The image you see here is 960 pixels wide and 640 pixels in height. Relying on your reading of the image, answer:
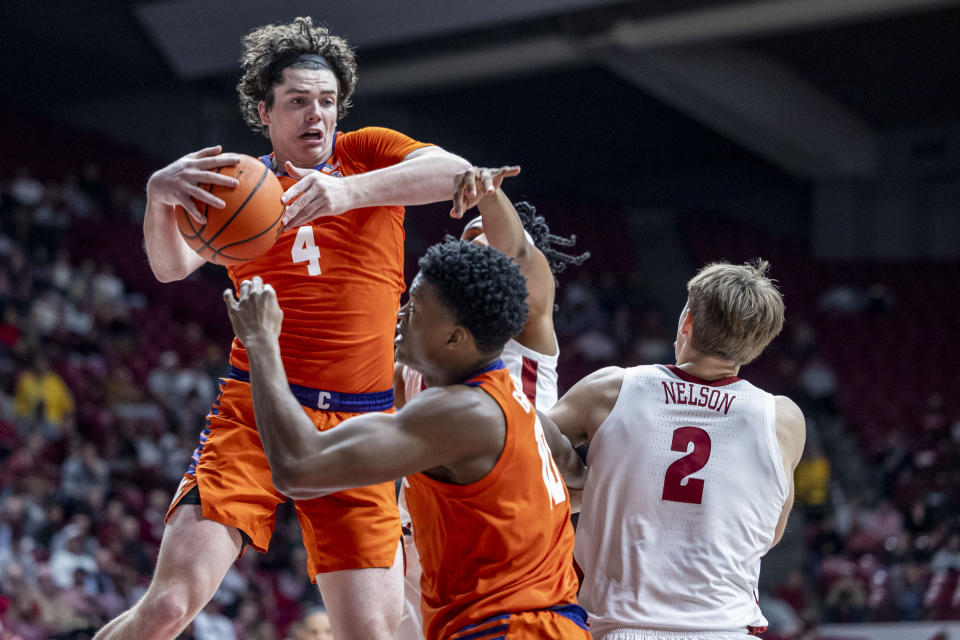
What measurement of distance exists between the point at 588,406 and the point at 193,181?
1228mm

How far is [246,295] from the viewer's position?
2.42 m

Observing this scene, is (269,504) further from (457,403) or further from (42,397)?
(42,397)

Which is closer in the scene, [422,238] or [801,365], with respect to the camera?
[801,365]

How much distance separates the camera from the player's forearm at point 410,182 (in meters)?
2.85

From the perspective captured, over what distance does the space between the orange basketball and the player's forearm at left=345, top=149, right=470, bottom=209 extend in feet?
0.75

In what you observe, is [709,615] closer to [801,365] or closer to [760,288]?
[760,288]

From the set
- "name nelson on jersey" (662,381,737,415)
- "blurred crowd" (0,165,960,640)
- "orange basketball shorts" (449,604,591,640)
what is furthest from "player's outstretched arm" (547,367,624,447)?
"blurred crowd" (0,165,960,640)

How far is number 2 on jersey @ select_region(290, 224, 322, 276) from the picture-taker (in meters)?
3.04

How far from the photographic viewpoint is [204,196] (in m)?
2.77

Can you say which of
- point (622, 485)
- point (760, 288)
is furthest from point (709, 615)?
point (760, 288)

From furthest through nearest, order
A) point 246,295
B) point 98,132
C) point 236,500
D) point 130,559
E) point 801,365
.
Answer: point 98,132 → point 801,365 → point 130,559 → point 236,500 → point 246,295

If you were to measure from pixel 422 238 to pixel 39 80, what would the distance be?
625cm

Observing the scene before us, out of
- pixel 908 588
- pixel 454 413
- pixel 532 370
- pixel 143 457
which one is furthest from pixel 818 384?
pixel 454 413

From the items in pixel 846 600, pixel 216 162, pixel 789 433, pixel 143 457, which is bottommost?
pixel 846 600
